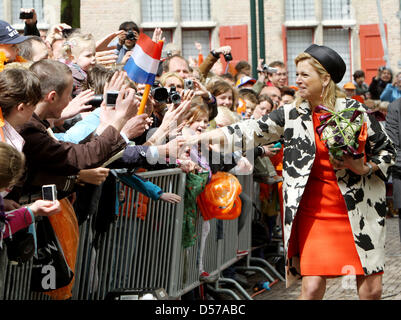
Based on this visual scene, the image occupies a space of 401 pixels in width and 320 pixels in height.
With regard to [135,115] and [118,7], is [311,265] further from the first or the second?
[118,7]

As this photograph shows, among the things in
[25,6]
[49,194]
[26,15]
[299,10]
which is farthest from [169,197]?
[299,10]

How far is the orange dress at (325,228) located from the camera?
18.6 ft

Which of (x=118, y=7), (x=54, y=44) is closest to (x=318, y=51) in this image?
(x=54, y=44)

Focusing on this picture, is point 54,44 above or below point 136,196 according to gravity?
above

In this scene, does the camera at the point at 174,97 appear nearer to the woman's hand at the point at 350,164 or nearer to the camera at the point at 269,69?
the woman's hand at the point at 350,164

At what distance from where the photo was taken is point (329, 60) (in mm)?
5828

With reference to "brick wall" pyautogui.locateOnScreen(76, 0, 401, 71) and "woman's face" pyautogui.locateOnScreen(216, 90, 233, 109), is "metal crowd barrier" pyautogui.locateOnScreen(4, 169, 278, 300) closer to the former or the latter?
"woman's face" pyautogui.locateOnScreen(216, 90, 233, 109)

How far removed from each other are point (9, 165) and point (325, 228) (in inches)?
106

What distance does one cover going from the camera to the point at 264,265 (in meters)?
10.1

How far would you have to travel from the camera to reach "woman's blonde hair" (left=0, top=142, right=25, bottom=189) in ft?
12.0

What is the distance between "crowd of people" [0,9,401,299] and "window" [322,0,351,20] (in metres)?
17.7

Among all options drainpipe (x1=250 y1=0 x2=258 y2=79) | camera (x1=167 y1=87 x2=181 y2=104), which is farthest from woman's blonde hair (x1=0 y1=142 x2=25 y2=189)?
drainpipe (x1=250 y1=0 x2=258 y2=79)

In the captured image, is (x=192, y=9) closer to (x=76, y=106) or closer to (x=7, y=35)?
(x=7, y=35)
